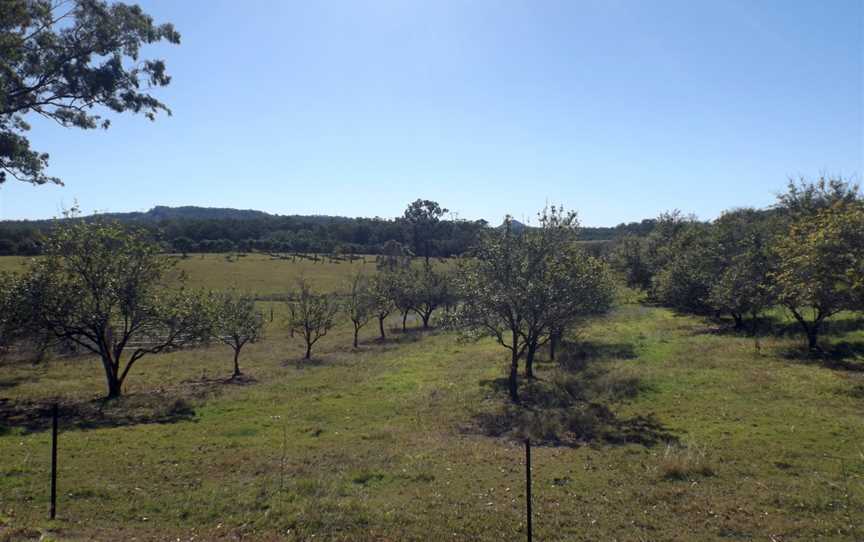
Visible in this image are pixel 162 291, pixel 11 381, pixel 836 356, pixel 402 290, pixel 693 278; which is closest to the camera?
pixel 162 291

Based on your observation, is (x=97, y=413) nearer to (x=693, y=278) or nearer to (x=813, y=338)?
(x=813, y=338)

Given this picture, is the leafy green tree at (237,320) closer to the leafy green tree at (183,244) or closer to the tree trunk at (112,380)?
the tree trunk at (112,380)

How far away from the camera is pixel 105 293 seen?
24.4 m

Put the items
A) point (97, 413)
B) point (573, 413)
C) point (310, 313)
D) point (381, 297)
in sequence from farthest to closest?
point (381, 297), point (310, 313), point (97, 413), point (573, 413)

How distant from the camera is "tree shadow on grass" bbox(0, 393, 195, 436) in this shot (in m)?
19.4

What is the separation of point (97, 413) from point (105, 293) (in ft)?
18.6


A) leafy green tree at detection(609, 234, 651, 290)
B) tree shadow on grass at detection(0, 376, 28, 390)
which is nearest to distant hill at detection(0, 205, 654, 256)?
leafy green tree at detection(609, 234, 651, 290)

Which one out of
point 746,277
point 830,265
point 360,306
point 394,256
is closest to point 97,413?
point 360,306

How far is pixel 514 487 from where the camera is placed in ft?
41.5

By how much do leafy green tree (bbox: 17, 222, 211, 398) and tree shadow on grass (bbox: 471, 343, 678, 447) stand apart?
48.8 feet

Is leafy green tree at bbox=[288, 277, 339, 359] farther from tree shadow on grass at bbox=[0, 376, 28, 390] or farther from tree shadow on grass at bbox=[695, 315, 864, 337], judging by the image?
tree shadow on grass at bbox=[695, 315, 864, 337]

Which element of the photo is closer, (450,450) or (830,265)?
(450,450)

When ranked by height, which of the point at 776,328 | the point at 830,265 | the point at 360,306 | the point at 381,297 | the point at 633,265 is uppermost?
the point at 633,265

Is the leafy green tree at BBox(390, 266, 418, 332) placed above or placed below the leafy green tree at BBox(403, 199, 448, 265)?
below
